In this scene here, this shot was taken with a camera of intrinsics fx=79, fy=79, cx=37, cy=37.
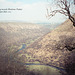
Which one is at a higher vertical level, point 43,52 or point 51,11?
point 51,11

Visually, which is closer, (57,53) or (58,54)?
(58,54)

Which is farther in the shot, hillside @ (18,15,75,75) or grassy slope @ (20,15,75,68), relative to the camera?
grassy slope @ (20,15,75,68)

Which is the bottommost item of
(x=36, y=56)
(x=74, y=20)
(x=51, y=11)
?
(x=36, y=56)

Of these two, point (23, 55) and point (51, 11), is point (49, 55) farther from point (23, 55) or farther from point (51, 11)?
point (51, 11)

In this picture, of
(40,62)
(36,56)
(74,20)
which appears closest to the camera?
(74,20)

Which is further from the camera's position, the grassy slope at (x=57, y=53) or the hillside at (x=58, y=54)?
the grassy slope at (x=57, y=53)

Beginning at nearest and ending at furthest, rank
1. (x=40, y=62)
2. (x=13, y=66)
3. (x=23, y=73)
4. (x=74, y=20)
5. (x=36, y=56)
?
1. (x=74, y=20)
2. (x=23, y=73)
3. (x=13, y=66)
4. (x=40, y=62)
5. (x=36, y=56)

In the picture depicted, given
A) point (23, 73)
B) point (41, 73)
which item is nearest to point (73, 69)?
point (41, 73)

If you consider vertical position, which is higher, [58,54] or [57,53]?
[57,53]

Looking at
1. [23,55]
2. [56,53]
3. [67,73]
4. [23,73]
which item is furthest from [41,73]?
[23,55]

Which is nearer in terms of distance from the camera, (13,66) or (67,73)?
(67,73)
